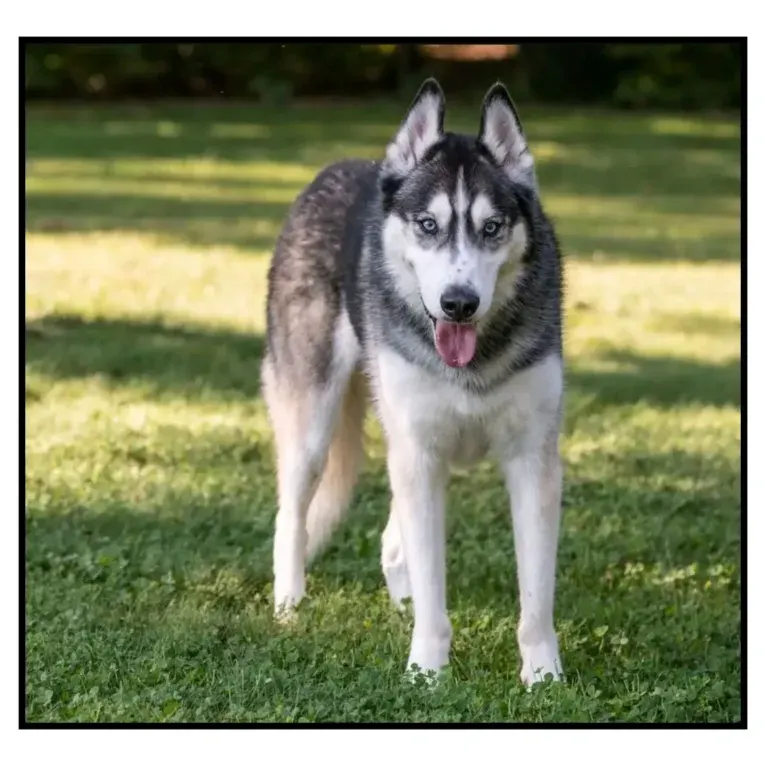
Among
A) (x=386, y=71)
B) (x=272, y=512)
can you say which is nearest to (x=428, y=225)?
(x=272, y=512)

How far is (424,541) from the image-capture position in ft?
17.1

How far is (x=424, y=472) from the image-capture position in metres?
5.21

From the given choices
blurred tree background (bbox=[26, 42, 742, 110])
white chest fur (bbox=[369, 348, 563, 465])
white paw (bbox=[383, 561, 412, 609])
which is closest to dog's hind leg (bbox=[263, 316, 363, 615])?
white paw (bbox=[383, 561, 412, 609])

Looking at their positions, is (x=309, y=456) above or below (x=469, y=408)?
below

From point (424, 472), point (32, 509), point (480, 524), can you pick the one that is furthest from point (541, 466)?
point (32, 509)

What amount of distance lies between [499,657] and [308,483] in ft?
3.68

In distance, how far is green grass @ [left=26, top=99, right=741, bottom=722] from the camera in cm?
508

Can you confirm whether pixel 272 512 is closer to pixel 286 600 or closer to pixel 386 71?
pixel 286 600

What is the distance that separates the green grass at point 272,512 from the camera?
508 cm

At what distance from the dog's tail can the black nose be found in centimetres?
155

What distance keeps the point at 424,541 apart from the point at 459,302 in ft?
3.23

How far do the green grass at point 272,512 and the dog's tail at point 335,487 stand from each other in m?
0.20

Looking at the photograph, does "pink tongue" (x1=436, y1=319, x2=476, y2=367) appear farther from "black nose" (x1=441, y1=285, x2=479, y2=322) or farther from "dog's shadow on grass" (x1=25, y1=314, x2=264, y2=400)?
"dog's shadow on grass" (x1=25, y1=314, x2=264, y2=400)

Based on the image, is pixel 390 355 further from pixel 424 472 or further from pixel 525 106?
pixel 525 106
